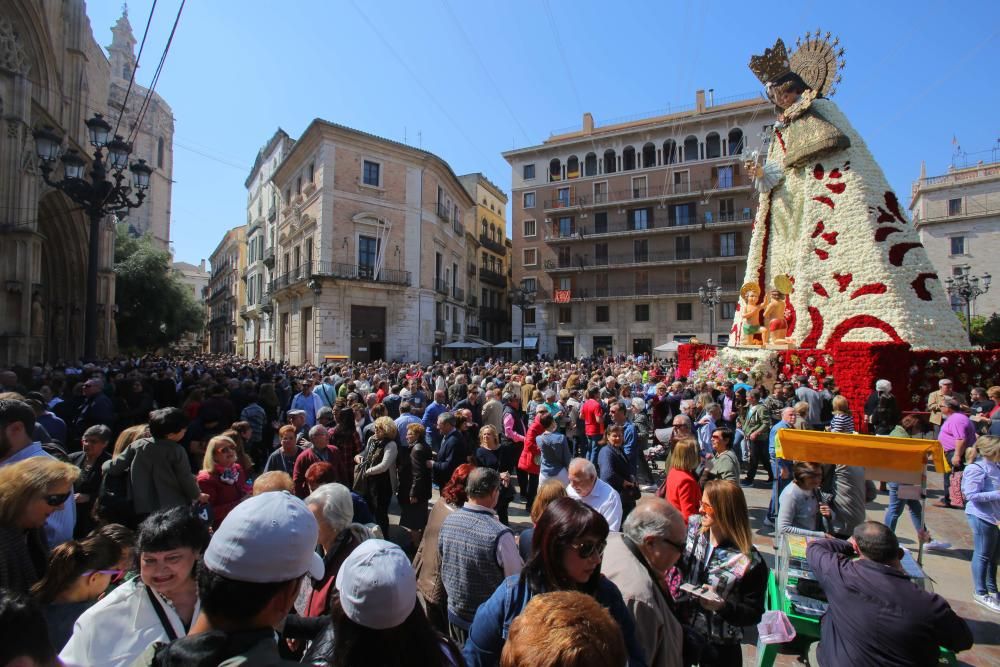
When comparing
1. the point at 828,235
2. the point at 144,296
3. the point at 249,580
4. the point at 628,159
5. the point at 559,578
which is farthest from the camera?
the point at 628,159

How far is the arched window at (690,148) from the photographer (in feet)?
115

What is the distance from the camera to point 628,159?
121 feet

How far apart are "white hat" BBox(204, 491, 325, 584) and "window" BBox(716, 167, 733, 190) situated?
37201mm

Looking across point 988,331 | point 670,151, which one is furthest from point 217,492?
point 988,331

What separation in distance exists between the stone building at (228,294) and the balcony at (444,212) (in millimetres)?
23806

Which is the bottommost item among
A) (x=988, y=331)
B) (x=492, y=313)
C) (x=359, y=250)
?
(x=988, y=331)

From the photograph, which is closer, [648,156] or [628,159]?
[648,156]

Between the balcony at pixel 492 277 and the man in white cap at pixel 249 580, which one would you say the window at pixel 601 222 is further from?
the man in white cap at pixel 249 580

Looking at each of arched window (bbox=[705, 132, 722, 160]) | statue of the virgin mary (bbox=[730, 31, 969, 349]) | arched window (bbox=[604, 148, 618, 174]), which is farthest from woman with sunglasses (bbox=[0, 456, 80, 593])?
arched window (bbox=[604, 148, 618, 174])

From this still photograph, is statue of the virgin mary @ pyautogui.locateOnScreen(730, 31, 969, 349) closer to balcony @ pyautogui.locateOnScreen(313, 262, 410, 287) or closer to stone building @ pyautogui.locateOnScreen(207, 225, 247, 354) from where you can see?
balcony @ pyautogui.locateOnScreen(313, 262, 410, 287)

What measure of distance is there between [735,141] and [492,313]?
21.9 metres

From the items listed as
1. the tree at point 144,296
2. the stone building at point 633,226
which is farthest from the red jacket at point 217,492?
the stone building at point 633,226

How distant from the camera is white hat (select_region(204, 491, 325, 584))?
1401 millimetres

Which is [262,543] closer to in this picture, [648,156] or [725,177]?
[725,177]
